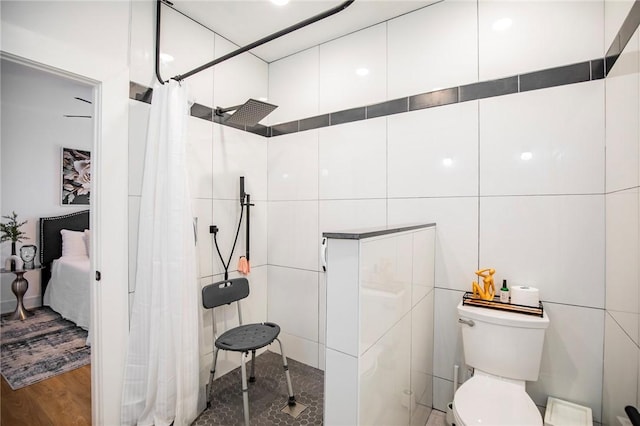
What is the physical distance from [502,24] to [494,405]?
2.04 m

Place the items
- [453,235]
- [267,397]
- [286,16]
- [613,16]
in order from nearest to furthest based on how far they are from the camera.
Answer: [613,16] → [453,235] → [267,397] → [286,16]

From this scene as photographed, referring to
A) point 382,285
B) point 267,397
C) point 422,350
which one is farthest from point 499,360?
point 267,397

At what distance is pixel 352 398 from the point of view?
3.02ft

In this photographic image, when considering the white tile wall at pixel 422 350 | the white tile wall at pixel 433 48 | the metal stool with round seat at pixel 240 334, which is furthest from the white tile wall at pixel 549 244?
the metal stool with round seat at pixel 240 334

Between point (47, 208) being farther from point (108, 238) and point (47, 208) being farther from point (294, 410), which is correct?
point (294, 410)

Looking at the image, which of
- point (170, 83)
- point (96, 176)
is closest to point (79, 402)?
point (96, 176)

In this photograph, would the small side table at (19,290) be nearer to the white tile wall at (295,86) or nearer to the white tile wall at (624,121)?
the white tile wall at (295,86)

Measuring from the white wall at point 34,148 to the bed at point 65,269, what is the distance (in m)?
0.11

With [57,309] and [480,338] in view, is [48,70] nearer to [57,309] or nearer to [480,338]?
[480,338]

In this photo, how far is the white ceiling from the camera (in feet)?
6.25

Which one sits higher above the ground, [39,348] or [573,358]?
[573,358]

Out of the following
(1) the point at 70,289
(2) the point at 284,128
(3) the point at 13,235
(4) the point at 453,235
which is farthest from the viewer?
(3) the point at 13,235

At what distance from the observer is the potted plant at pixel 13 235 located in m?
3.44

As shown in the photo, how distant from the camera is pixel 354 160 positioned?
2.19 meters
